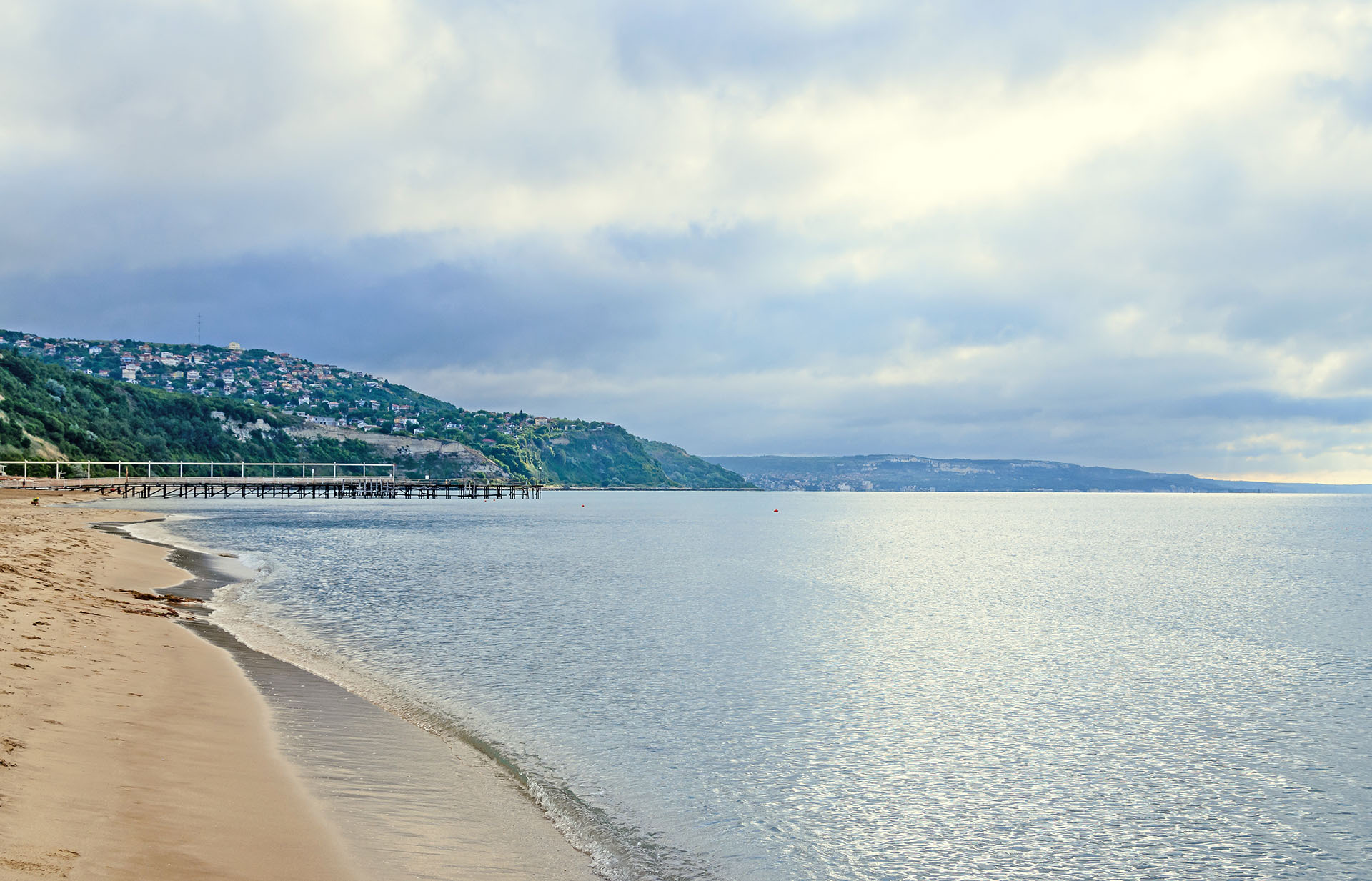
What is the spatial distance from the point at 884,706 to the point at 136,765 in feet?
34.0

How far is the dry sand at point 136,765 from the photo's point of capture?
18.7 ft

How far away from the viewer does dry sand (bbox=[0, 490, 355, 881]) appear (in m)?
5.70

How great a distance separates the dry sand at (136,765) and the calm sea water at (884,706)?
244 centimetres

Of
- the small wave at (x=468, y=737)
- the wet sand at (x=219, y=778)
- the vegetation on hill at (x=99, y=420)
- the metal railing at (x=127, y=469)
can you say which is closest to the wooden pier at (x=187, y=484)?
the metal railing at (x=127, y=469)

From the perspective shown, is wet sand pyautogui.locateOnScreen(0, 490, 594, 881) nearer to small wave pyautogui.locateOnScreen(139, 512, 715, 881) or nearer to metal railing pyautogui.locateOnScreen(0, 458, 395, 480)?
small wave pyautogui.locateOnScreen(139, 512, 715, 881)

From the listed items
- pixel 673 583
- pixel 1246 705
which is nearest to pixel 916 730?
pixel 1246 705

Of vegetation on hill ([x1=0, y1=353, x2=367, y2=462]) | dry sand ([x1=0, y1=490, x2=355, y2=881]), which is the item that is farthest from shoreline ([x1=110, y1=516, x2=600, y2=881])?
vegetation on hill ([x1=0, y1=353, x2=367, y2=462])

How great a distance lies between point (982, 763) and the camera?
11.0m

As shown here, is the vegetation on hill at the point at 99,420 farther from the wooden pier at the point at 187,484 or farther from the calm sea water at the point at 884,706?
the calm sea water at the point at 884,706

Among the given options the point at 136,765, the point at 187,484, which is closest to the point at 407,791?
the point at 136,765

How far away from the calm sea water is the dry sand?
7.99 ft

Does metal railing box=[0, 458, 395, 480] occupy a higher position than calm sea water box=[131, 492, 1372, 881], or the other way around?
metal railing box=[0, 458, 395, 480]

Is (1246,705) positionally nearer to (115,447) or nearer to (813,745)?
(813,745)

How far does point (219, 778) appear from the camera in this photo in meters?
7.80
